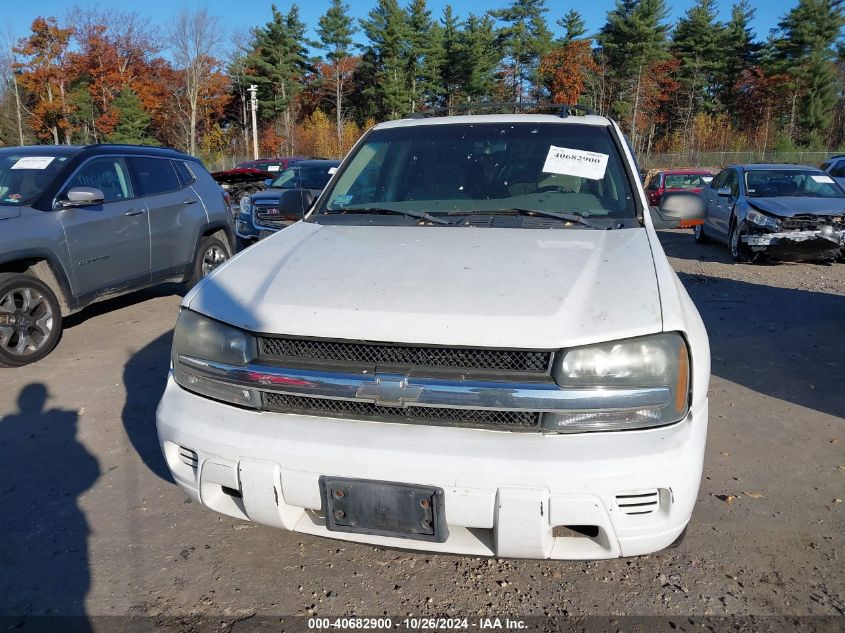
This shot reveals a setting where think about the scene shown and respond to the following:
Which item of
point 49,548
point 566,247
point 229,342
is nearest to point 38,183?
point 49,548

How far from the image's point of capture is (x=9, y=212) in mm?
5199

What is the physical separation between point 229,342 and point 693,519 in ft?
7.41

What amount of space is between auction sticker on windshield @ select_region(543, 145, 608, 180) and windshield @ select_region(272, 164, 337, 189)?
770 centimetres

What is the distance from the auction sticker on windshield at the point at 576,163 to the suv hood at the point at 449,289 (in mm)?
555

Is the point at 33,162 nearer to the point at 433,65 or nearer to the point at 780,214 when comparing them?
the point at 780,214

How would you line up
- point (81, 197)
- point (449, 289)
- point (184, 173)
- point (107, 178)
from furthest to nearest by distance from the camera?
point (184, 173)
point (107, 178)
point (81, 197)
point (449, 289)

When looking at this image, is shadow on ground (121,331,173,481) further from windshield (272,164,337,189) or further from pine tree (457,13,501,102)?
pine tree (457,13,501,102)

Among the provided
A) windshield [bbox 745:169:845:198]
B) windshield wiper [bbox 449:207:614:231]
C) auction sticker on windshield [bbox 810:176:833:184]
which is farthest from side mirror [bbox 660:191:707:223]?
auction sticker on windshield [bbox 810:176:833:184]

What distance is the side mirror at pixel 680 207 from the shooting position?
3.74 meters

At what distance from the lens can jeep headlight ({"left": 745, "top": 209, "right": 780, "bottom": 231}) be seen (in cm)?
966

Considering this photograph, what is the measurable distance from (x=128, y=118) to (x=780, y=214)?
174 ft

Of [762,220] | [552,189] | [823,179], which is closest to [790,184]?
[823,179]

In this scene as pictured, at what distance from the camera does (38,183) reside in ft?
18.4

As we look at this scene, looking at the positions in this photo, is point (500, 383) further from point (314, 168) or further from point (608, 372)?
point (314, 168)
